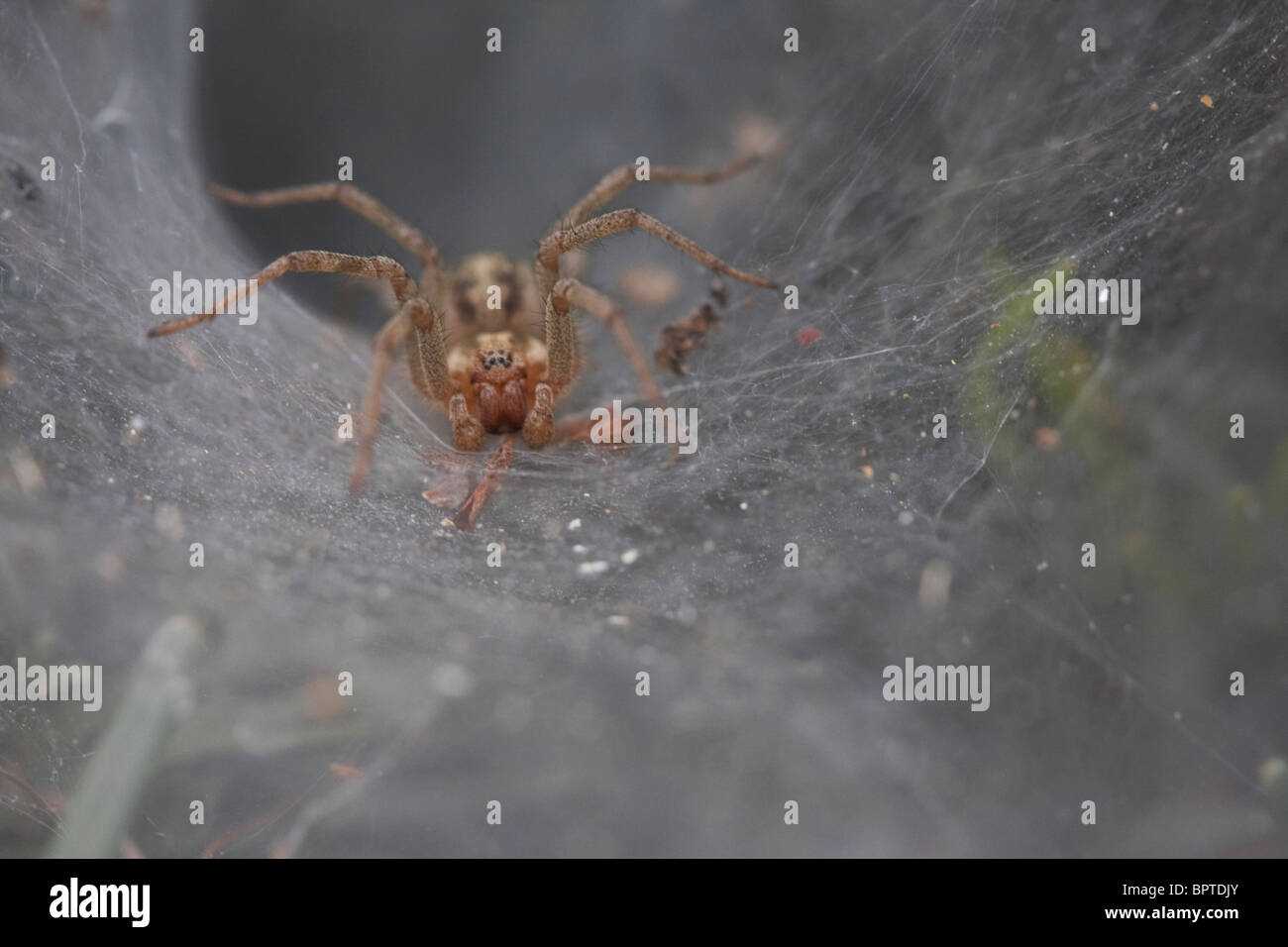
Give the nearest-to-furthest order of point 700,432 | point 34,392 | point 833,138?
1. point 34,392
2. point 700,432
3. point 833,138

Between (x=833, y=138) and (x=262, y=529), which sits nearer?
(x=262, y=529)

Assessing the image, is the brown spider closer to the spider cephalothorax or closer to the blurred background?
the spider cephalothorax

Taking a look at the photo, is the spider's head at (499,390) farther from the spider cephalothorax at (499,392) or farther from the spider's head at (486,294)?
the spider's head at (486,294)

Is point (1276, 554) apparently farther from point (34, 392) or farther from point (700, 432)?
point (34, 392)

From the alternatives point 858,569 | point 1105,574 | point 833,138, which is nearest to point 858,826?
point 858,569

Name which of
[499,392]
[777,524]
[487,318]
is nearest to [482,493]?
[499,392]

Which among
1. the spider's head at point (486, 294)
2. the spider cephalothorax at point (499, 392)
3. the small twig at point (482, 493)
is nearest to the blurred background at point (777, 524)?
the small twig at point (482, 493)
